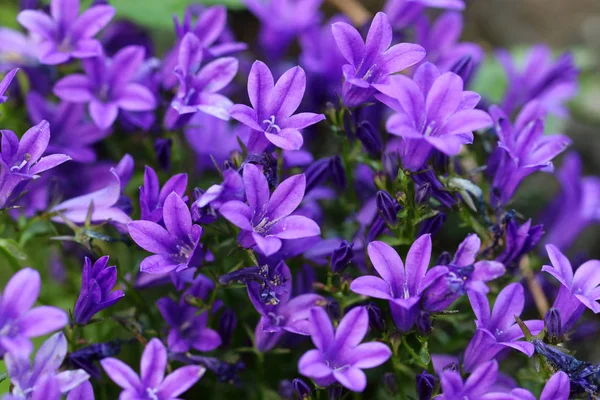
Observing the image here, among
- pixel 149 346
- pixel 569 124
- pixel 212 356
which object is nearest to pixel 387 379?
pixel 212 356

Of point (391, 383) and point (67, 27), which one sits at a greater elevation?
point (67, 27)

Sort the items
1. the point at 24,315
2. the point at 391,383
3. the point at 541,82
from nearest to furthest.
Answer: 1. the point at 24,315
2. the point at 391,383
3. the point at 541,82

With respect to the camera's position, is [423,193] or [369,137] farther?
[369,137]

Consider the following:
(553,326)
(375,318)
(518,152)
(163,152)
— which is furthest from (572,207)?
(163,152)

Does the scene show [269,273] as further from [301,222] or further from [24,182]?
[24,182]

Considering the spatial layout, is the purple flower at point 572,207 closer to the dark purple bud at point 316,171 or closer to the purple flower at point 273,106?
the dark purple bud at point 316,171

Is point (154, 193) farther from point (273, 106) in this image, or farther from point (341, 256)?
point (341, 256)

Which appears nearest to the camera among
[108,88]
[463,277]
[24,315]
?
[24,315]

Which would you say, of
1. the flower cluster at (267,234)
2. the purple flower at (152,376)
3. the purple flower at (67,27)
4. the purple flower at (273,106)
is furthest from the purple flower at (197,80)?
the purple flower at (152,376)
